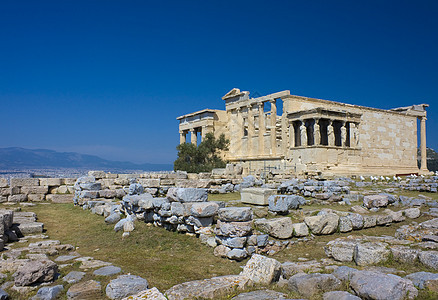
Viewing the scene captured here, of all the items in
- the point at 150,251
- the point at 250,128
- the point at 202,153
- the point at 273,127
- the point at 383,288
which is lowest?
the point at 150,251

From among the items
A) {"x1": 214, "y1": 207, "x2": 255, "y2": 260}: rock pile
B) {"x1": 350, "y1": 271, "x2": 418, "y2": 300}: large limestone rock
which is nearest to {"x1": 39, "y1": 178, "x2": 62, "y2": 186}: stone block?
{"x1": 214, "y1": 207, "x2": 255, "y2": 260}: rock pile

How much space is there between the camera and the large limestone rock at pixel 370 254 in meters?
5.84

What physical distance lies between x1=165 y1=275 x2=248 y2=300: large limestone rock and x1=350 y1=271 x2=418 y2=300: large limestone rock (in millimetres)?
1533

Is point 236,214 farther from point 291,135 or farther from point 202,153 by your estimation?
point 202,153

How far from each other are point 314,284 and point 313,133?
27.7m

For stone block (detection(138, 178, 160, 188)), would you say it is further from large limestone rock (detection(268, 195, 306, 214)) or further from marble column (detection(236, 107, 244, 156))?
marble column (detection(236, 107, 244, 156))

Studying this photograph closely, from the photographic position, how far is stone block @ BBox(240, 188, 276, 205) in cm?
973

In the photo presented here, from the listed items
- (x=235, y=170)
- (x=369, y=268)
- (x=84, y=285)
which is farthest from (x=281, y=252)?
(x=235, y=170)

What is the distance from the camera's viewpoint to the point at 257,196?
9.93 metres

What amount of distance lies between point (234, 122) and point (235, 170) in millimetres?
18482

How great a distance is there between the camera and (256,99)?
3422 cm

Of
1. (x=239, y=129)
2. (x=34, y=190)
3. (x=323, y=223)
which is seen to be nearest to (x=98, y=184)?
(x=34, y=190)

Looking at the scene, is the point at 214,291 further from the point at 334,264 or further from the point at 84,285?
the point at 334,264

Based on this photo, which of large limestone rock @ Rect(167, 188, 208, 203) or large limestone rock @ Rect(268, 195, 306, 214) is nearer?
large limestone rock @ Rect(167, 188, 208, 203)
